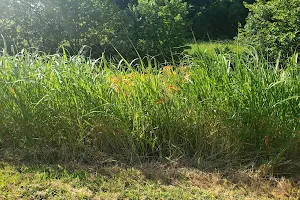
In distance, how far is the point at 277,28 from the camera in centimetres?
669

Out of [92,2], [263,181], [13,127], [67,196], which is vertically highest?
[92,2]

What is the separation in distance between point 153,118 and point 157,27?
5925 mm

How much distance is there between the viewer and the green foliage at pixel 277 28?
6340 millimetres

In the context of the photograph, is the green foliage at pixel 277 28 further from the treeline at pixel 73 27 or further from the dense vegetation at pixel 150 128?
the dense vegetation at pixel 150 128

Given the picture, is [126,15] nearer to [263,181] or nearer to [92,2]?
[92,2]

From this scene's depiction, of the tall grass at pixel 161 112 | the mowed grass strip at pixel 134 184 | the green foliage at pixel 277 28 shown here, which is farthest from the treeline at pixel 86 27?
the mowed grass strip at pixel 134 184

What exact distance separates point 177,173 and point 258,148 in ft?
2.15

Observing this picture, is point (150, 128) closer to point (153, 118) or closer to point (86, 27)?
point (153, 118)

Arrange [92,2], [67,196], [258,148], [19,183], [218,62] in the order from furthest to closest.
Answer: [92,2]
[218,62]
[258,148]
[19,183]
[67,196]

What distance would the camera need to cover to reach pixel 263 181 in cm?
239

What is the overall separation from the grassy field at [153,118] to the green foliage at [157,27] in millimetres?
5039

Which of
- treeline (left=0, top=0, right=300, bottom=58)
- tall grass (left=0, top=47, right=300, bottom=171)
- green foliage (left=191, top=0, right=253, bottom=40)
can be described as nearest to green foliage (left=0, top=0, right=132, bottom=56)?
treeline (left=0, top=0, right=300, bottom=58)

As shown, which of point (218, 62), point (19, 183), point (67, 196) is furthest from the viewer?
point (218, 62)

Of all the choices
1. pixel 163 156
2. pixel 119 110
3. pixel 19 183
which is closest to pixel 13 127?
pixel 19 183
